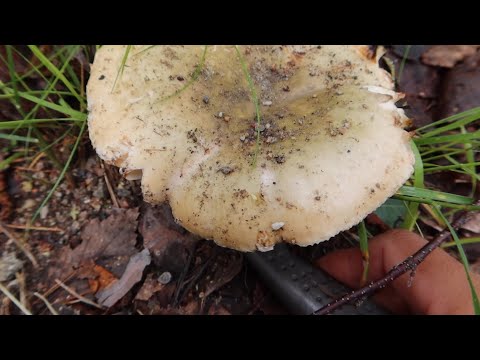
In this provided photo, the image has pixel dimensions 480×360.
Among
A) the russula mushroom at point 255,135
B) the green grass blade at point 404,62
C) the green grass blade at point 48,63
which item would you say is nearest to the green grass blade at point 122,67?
the russula mushroom at point 255,135

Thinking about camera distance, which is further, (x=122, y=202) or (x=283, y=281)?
(x=122, y=202)

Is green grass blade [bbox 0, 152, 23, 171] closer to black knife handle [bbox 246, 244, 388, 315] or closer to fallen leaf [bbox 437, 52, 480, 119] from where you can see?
black knife handle [bbox 246, 244, 388, 315]

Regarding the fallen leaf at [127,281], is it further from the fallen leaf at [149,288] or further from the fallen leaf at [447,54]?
the fallen leaf at [447,54]

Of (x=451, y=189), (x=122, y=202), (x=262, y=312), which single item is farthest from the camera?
(x=451, y=189)

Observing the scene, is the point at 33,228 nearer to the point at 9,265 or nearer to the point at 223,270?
the point at 9,265

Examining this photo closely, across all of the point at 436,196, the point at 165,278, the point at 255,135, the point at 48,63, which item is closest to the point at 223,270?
the point at 165,278
